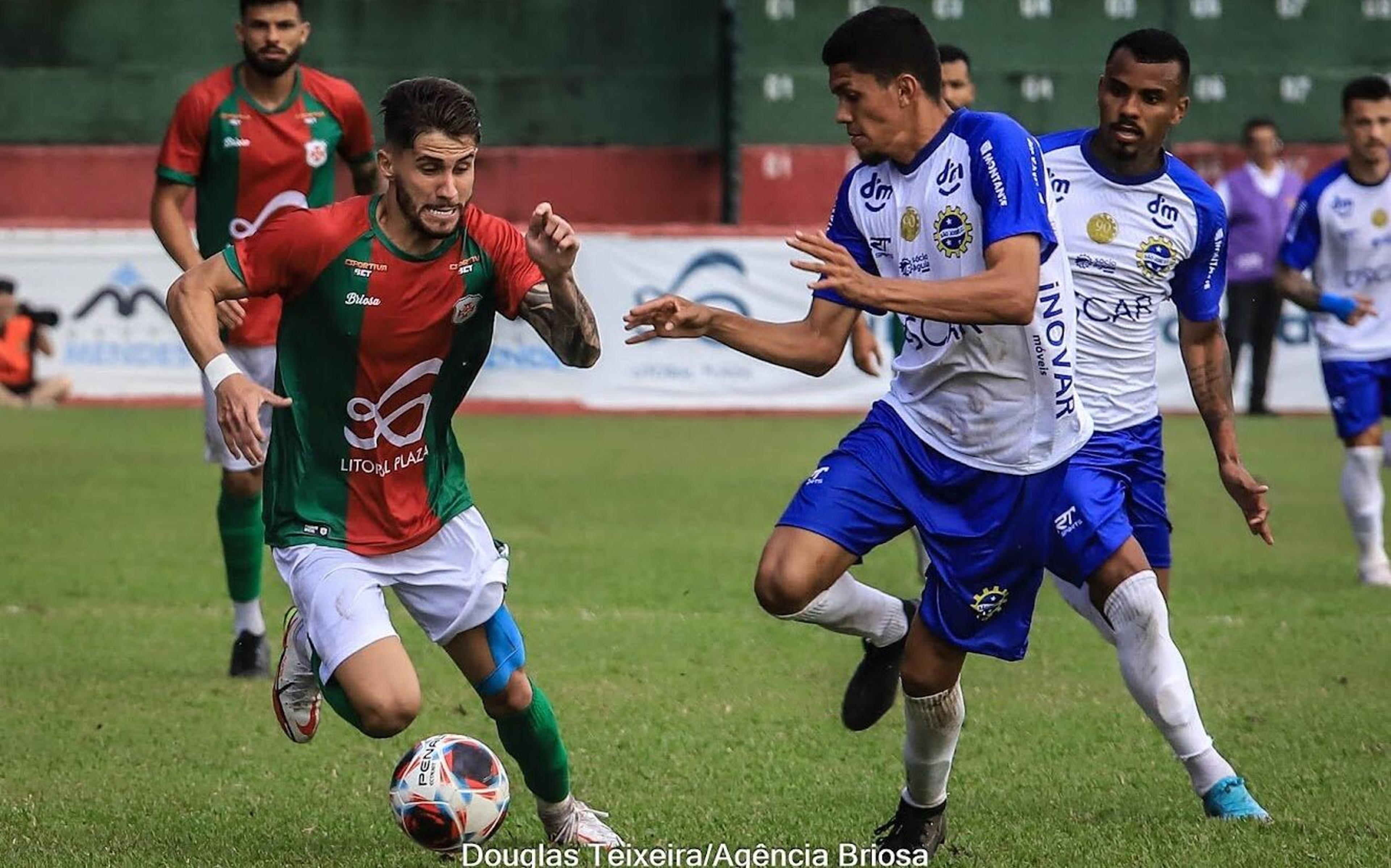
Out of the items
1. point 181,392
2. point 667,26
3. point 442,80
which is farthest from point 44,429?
point 442,80

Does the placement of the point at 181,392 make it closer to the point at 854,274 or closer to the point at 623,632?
the point at 623,632

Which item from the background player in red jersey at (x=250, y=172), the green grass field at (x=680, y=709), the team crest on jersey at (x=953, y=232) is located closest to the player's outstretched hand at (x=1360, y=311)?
the green grass field at (x=680, y=709)

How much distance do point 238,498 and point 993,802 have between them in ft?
11.3

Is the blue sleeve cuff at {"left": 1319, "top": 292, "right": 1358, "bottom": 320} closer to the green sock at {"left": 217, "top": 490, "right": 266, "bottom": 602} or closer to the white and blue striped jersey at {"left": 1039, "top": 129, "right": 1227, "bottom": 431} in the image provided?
the white and blue striped jersey at {"left": 1039, "top": 129, "right": 1227, "bottom": 431}

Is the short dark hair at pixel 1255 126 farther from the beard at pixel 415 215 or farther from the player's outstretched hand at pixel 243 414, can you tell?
the player's outstretched hand at pixel 243 414

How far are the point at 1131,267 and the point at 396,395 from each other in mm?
2328

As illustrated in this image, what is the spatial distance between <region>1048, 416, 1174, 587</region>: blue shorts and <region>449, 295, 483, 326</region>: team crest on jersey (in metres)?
1.72

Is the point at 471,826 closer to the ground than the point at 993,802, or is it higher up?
higher up

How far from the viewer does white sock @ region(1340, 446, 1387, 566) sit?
33.4ft

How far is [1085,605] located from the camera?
6203 millimetres

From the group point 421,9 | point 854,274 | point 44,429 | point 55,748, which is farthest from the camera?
point 421,9

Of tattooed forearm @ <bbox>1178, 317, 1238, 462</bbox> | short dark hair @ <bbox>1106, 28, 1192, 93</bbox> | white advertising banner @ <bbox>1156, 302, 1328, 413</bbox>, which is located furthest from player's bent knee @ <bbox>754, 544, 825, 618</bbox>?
white advertising banner @ <bbox>1156, 302, 1328, 413</bbox>

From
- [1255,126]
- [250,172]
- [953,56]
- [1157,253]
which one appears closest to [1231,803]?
[1157,253]

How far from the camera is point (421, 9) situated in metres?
20.9
